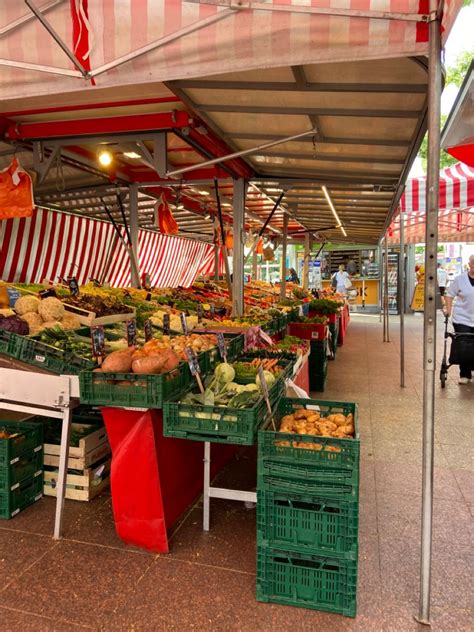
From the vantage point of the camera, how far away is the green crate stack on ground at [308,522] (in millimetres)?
2424

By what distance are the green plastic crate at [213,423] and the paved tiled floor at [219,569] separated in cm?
85

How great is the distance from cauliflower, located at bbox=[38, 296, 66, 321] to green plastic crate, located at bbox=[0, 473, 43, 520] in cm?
146

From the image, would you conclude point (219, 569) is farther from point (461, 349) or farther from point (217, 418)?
point (461, 349)

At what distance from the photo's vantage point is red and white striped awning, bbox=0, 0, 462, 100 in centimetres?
198

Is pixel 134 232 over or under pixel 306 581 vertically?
over

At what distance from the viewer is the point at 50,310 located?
14.7 feet

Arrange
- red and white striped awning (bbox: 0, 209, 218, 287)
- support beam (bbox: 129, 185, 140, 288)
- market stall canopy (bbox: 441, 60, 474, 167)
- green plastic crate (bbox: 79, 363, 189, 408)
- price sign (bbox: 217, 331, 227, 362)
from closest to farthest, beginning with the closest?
market stall canopy (bbox: 441, 60, 474, 167)
green plastic crate (bbox: 79, 363, 189, 408)
price sign (bbox: 217, 331, 227, 362)
support beam (bbox: 129, 185, 140, 288)
red and white striped awning (bbox: 0, 209, 218, 287)

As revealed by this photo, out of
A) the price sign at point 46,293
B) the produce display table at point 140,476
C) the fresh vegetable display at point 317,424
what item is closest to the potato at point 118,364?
the produce display table at point 140,476

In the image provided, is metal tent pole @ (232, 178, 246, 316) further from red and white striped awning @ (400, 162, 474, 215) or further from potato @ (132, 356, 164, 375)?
potato @ (132, 356, 164, 375)

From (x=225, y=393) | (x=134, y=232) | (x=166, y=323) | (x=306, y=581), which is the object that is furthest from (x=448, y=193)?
(x=306, y=581)

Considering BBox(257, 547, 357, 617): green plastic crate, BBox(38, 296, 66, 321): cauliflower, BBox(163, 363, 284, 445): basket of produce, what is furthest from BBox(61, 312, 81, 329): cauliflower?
BBox(257, 547, 357, 617): green plastic crate

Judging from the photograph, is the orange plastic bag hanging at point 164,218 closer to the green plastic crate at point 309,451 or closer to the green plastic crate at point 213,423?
the green plastic crate at point 213,423

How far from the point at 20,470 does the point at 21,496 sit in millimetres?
203

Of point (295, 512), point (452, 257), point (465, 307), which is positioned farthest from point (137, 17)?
point (452, 257)
